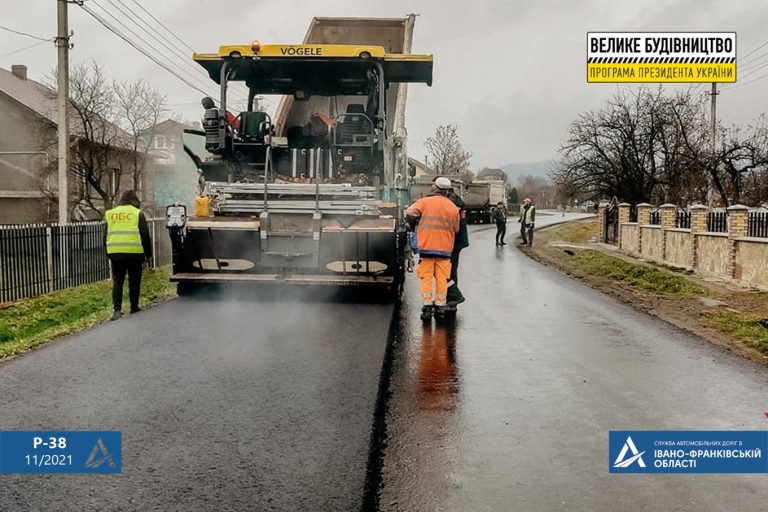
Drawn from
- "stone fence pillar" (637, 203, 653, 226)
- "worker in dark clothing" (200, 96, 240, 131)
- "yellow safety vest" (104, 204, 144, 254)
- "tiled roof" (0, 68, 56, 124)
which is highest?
"tiled roof" (0, 68, 56, 124)

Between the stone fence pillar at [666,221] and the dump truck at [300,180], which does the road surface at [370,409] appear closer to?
the dump truck at [300,180]

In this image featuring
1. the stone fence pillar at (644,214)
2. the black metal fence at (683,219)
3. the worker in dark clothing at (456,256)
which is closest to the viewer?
the worker in dark clothing at (456,256)

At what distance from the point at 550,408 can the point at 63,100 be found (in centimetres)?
1211

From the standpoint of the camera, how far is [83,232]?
1327cm

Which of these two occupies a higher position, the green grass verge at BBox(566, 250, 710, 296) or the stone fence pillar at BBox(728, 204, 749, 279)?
the stone fence pillar at BBox(728, 204, 749, 279)

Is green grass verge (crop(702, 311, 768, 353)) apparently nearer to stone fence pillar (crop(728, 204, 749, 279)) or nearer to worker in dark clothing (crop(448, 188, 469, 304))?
worker in dark clothing (crop(448, 188, 469, 304))

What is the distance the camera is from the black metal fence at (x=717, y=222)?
603 inches

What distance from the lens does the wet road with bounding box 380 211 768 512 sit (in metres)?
3.50

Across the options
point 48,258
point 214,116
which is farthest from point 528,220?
point 214,116

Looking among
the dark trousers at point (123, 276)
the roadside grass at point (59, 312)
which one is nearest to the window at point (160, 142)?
the roadside grass at point (59, 312)

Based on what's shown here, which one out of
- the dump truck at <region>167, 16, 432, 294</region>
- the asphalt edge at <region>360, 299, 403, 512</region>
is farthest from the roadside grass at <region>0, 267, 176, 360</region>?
the asphalt edge at <region>360, 299, 403, 512</region>

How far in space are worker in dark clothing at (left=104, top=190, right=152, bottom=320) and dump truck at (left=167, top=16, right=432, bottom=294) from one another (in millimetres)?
401

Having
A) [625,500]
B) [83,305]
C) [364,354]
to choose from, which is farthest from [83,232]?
[625,500]

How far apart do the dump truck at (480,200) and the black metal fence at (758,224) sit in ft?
86.3
